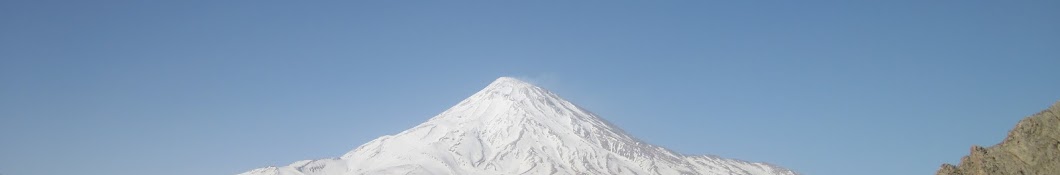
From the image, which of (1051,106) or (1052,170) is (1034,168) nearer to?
(1052,170)

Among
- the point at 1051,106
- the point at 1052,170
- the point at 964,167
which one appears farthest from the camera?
the point at 964,167

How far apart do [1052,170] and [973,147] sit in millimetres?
3994

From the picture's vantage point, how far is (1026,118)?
33500mm

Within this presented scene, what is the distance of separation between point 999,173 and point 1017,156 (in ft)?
2.80

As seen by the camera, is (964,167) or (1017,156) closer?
(1017,156)

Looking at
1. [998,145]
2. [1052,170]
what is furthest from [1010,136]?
[1052,170]

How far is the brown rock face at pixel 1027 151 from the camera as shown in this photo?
3130cm

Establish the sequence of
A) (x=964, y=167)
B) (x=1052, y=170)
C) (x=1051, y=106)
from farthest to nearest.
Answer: (x=964, y=167) → (x=1051, y=106) → (x=1052, y=170)

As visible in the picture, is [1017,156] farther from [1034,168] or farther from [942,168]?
[942,168]

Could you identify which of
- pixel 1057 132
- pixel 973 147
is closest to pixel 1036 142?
pixel 1057 132

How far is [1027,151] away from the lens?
1259 inches

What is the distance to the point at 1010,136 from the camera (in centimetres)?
3359

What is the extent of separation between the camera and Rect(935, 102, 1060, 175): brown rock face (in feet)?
103

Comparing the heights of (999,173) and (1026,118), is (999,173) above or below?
below
